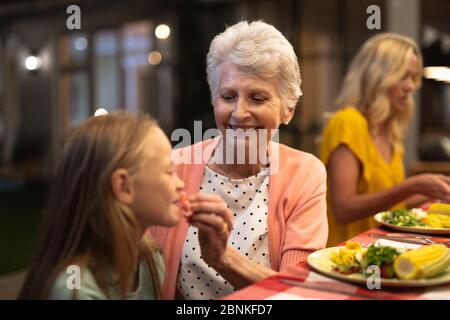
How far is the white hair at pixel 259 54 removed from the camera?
1.40 metres

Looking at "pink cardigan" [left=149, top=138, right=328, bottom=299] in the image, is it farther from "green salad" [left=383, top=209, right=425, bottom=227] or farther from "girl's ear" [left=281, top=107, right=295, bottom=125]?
"green salad" [left=383, top=209, right=425, bottom=227]

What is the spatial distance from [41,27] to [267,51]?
10.4 metres

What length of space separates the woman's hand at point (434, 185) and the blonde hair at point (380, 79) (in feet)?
1.82

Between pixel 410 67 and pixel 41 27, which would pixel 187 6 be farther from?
pixel 410 67

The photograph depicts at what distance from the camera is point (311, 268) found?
1175 millimetres

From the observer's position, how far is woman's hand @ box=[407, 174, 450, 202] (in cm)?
183

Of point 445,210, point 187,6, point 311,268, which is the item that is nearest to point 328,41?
point 187,6

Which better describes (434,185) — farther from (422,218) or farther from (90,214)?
(90,214)

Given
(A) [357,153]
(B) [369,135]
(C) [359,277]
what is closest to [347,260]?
(C) [359,277]

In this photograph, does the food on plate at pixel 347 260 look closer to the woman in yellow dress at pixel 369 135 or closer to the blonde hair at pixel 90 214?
the blonde hair at pixel 90 214

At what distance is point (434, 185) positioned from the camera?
6.12 ft

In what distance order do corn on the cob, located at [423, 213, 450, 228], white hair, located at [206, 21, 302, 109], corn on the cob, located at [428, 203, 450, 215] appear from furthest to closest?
corn on the cob, located at [428, 203, 450, 215] → corn on the cob, located at [423, 213, 450, 228] → white hair, located at [206, 21, 302, 109]

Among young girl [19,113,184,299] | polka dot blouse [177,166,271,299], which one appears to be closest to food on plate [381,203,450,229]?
polka dot blouse [177,166,271,299]

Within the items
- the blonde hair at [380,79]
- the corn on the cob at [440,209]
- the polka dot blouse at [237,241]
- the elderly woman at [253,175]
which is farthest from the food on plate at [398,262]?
the blonde hair at [380,79]
